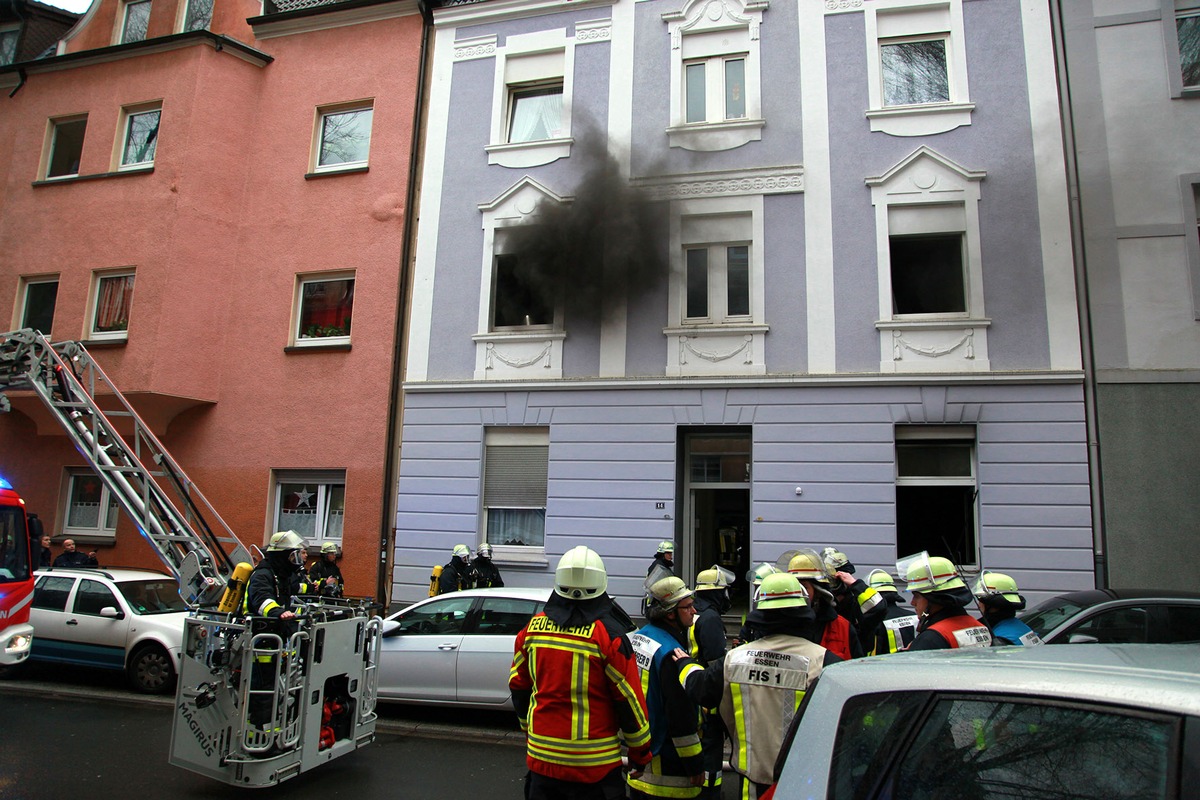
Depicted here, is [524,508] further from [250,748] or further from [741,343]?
[250,748]

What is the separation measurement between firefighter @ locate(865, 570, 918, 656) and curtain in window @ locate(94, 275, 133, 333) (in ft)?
43.8

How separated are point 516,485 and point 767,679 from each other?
9.04 m

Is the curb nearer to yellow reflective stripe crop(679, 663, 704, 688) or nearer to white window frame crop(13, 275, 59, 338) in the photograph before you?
yellow reflective stripe crop(679, 663, 704, 688)

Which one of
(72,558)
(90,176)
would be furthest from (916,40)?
(72,558)

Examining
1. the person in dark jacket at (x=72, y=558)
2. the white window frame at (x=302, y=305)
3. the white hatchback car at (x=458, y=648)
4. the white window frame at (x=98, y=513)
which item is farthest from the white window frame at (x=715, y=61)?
the white window frame at (x=98, y=513)

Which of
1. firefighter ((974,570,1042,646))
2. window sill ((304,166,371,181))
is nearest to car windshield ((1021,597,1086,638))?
firefighter ((974,570,1042,646))

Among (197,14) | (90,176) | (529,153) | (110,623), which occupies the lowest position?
(110,623)

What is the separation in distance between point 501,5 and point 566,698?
1296cm

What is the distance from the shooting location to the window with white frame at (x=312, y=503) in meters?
13.2

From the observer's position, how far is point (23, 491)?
1444 centimetres

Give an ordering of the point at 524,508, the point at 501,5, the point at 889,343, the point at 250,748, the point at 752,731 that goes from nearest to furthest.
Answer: the point at 752,731 < the point at 250,748 < the point at 889,343 < the point at 524,508 < the point at 501,5

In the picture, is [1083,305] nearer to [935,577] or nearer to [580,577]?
[935,577]

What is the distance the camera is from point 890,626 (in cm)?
489

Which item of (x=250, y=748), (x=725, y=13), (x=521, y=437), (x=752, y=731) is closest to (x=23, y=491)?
(x=521, y=437)
